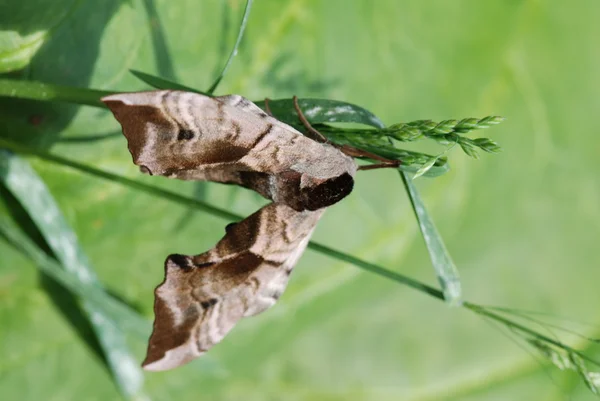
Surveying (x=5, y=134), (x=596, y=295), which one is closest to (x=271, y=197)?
(x=5, y=134)

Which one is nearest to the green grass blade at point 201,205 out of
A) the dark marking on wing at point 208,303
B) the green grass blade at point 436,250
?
the green grass blade at point 436,250

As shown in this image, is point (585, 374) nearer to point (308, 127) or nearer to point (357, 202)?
point (308, 127)

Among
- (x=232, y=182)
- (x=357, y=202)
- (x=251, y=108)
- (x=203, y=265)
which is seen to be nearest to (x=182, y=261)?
(x=203, y=265)

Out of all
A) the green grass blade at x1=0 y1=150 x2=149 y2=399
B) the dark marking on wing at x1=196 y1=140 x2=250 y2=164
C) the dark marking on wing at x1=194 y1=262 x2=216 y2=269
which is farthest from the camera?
the green grass blade at x1=0 y1=150 x2=149 y2=399

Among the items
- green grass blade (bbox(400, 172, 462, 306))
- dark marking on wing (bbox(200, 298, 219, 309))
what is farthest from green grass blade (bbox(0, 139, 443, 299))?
dark marking on wing (bbox(200, 298, 219, 309))

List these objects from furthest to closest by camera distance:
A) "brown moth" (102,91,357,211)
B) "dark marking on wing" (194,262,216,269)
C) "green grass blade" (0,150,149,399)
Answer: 1. "green grass blade" (0,150,149,399)
2. "dark marking on wing" (194,262,216,269)
3. "brown moth" (102,91,357,211)

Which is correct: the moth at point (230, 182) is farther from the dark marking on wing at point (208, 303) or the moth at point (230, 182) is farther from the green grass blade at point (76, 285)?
the green grass blade at point (76, 285)

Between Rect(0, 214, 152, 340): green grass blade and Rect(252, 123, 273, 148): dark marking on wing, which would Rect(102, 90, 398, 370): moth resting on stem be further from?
Rect(0, 214, 152, 340): green grass blade
